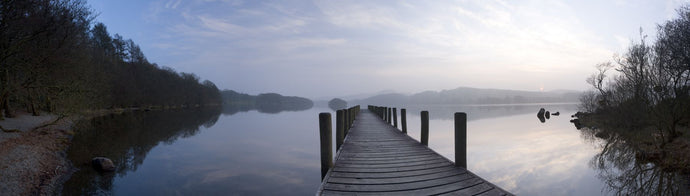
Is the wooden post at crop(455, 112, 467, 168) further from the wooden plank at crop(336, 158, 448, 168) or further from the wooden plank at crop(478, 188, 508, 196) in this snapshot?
the wooden plank at crop(478, 188, 508, 196)

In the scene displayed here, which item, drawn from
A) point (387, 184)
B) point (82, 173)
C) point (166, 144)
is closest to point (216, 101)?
point (166, 144)

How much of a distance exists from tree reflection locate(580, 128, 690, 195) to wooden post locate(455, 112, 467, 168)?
5.66m

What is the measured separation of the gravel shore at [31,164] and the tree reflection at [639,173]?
15143 mm

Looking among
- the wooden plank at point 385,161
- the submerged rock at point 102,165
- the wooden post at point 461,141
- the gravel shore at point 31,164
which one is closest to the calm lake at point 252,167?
the submerged rock at point 102,165

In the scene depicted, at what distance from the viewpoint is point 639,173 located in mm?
8547

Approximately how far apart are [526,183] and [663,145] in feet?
25.9

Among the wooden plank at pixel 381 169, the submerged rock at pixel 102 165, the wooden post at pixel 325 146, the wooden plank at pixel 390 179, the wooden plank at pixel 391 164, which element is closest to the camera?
the wooden plank at pixel 390 179

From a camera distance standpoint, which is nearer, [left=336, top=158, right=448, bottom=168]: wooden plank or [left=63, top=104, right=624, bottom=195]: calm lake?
[left=336, top=158, right=448, bottom=168]: wooden plank

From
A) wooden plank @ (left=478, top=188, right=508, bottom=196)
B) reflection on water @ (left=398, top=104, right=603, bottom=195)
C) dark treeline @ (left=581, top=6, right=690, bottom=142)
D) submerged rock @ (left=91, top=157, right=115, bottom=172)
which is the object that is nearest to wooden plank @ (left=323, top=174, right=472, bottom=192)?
wooden plank @ (left=478, top=188, right=508, bottom=196)

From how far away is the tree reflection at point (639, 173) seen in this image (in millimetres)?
7113

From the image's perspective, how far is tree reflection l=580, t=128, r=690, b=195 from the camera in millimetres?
7113

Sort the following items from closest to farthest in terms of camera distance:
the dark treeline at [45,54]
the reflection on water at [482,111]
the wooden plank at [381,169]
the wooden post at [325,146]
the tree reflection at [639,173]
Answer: the wooden plank at [381,169] → the wooden post at [325,146] → the tree reflection at [639,173] → the dark treeline at [45,54] → the reflection on water at [482,111]

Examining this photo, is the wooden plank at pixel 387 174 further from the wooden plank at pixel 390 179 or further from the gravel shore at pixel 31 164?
the gravel shore at pixel 31 164

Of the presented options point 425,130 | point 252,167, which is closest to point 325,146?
point 425,130
